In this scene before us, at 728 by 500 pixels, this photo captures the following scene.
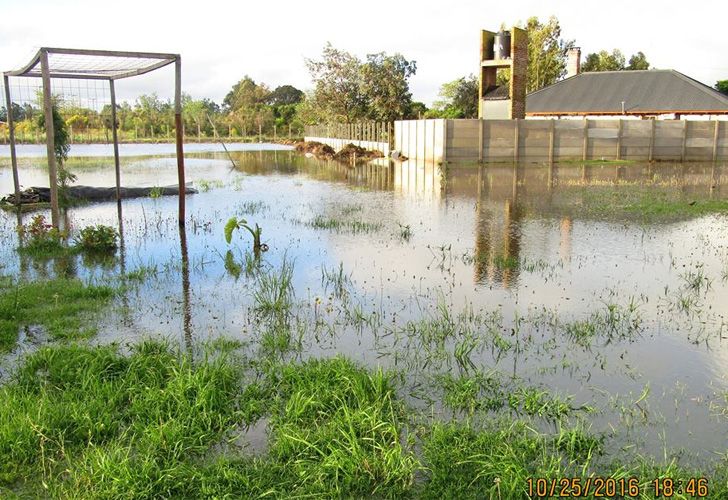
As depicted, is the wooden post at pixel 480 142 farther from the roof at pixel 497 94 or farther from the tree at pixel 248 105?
the tree at pixel 248 105

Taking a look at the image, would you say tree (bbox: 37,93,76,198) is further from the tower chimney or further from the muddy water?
the tower chimney

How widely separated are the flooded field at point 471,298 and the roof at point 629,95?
22527 mm

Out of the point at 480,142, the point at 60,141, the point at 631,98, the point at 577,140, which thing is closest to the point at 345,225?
the point at 60,141

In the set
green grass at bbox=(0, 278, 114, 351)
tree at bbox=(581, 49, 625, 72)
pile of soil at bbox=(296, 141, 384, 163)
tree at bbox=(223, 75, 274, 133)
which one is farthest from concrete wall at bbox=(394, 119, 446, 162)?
tree at bbox=(223, 75, 274, 133)

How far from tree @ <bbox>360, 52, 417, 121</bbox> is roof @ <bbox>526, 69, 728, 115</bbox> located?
9422 millimetres

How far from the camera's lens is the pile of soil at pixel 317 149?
40838 millimetres

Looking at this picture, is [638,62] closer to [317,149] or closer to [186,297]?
[317,149]

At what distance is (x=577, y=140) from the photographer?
3052 cm

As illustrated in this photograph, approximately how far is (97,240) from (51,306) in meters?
3.53

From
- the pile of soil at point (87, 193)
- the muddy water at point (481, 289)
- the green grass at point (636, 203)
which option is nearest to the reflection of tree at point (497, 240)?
the muddy water at point (481, 289)

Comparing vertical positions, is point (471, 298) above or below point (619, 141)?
below

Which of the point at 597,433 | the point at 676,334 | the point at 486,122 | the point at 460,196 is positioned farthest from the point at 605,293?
the point at 486,122

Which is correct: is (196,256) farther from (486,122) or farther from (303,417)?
(486,122)

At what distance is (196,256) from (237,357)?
4953 mm
